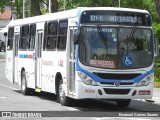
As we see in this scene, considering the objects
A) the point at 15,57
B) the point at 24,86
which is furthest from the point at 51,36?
the point at 15,57

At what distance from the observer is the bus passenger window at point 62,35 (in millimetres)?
18177

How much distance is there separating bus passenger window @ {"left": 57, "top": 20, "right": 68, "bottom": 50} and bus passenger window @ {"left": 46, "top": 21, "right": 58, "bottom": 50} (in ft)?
1.58

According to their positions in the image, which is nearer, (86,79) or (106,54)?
(86,79)

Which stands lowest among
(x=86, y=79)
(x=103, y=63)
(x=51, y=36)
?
(x=86, y=79)

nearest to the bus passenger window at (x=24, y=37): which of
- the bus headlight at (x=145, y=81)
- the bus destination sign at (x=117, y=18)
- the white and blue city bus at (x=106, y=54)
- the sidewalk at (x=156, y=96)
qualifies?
the white and blue city bus at (x=106, y=54)

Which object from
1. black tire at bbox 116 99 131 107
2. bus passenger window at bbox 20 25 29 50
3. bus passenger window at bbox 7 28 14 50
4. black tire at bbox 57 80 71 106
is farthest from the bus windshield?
bus passenger window at bbox 7 28 14 50

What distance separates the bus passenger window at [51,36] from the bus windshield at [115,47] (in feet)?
8.43

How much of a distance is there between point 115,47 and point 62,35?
2.24m

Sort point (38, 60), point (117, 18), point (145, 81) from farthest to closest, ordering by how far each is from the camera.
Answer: point (38, 60)
point (117, 18)
point (145, 81)

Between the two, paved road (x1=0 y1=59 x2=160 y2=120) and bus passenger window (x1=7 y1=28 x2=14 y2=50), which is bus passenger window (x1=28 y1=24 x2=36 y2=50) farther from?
bus passenger window (x1=7 y1=28 x2=14 y2=50)

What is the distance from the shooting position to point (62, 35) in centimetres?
1845

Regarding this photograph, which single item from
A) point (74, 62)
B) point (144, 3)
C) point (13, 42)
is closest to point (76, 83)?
point (74, 62)

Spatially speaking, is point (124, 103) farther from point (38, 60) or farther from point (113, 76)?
point (38, 60)

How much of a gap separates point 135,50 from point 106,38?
939 mm
